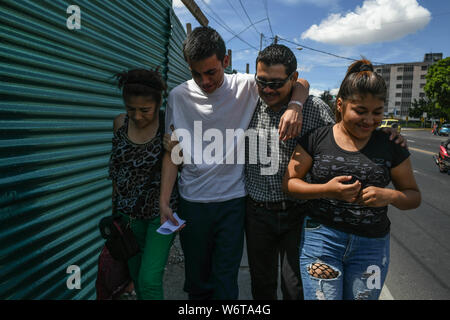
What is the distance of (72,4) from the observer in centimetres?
231

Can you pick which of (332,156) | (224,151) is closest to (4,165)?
(224,151)

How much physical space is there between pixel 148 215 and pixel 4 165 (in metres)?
0.91

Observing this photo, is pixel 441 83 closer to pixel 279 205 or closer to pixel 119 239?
pixel 279 205

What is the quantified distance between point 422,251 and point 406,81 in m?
94.5

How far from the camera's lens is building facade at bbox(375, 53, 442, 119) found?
80.2 m

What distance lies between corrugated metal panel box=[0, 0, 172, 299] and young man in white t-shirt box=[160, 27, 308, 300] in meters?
0.81

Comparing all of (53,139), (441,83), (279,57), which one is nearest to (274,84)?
(279,57)

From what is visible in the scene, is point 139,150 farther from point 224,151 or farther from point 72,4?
point 72,4

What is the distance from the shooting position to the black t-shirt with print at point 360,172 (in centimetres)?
166

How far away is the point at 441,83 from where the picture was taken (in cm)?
3803
